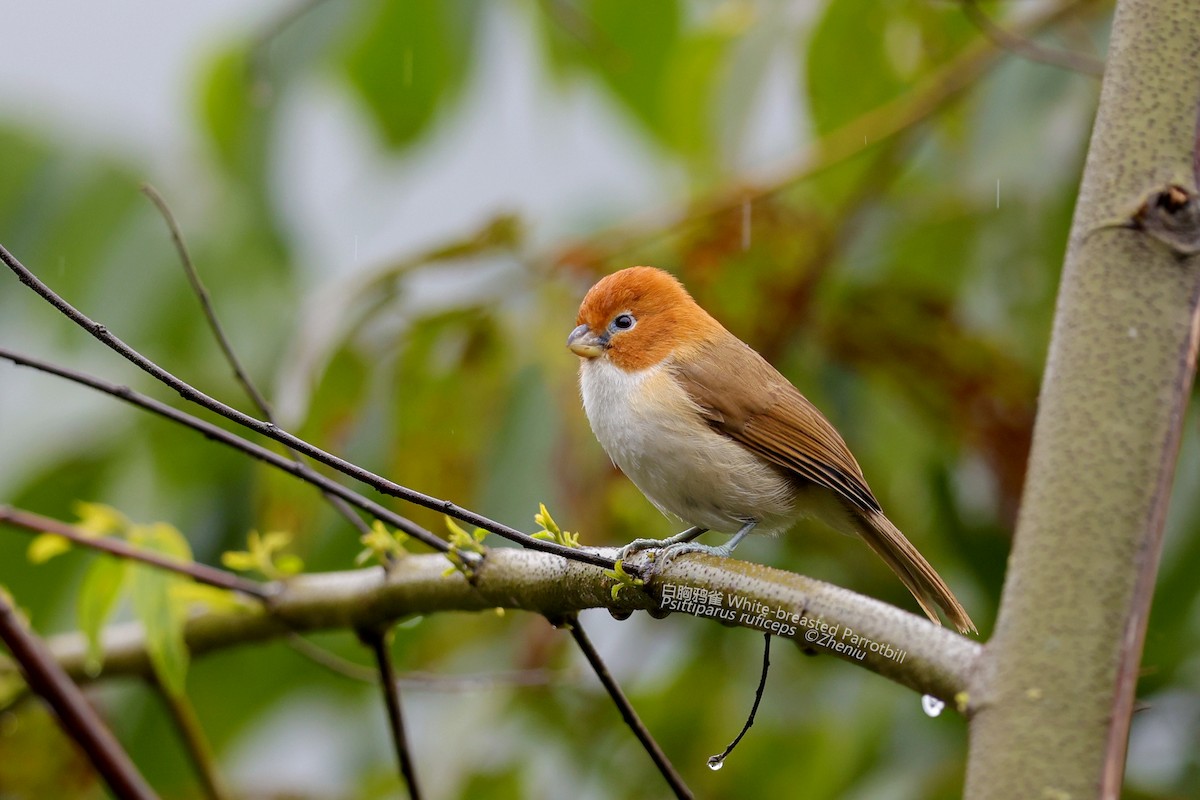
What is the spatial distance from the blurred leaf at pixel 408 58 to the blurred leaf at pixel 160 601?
1567mm

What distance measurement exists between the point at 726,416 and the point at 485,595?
613mm

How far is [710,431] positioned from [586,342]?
28 centimetres

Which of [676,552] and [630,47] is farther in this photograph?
[630,47]

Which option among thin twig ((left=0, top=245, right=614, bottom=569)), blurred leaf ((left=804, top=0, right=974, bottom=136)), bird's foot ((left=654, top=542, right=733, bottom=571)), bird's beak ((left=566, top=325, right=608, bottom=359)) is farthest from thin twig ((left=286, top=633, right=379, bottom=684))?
blurred leaf ((left=804, top=0, right=974, bottom=136))

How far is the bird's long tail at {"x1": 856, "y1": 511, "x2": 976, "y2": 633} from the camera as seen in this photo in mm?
2174

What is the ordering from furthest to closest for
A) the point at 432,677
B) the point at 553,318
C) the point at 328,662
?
1. the point at 553,318
2. the point at 328,662
3. the point at 432,677

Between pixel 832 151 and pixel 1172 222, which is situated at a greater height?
pixel 832 151

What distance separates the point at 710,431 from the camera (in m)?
2.33

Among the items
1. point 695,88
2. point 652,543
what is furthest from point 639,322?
point 695,88

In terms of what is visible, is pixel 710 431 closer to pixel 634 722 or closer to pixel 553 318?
pixel 634 722

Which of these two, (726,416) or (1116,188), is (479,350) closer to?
(726,416)

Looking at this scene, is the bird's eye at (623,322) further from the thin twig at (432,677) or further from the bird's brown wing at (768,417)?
the thin twig at (432,677)

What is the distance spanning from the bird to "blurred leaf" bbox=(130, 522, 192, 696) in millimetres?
845

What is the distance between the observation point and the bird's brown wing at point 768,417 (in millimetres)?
2201
